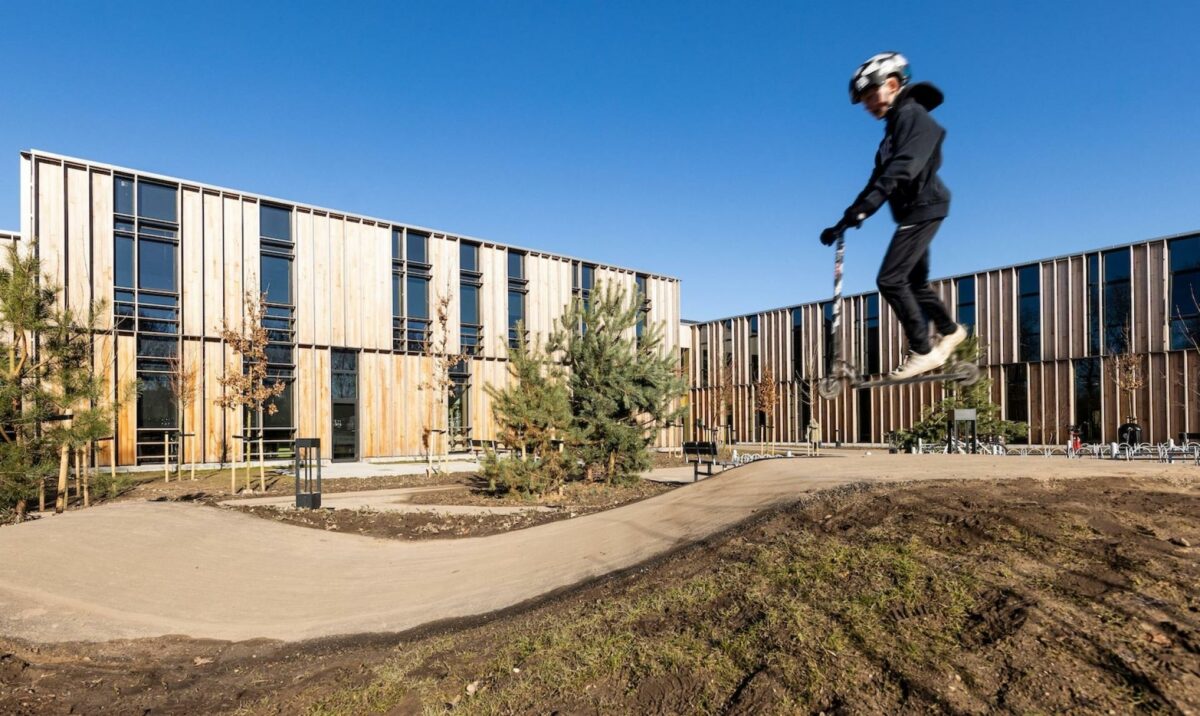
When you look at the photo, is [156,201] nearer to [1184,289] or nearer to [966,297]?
[966,297]

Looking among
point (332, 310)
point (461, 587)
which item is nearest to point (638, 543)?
point (461, 587)

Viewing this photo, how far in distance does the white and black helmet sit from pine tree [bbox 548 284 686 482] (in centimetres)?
1627

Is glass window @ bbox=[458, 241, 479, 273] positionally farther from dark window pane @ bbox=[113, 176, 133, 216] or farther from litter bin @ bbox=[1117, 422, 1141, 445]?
litter bin @ bbox=[1117, 422, 1141, 445]

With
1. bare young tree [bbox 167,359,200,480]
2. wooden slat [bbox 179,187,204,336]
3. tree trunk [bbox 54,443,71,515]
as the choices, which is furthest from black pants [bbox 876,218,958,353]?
wooden slat [bbox 179,187,204,336]

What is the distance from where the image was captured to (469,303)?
38.9 metres

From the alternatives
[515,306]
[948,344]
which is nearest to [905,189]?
[948,344]

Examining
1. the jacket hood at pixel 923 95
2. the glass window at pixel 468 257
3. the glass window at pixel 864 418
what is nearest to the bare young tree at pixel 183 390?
the glass window at pixel 468 257

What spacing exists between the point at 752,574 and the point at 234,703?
4972 millimetres

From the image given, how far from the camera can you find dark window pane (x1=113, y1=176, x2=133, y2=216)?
2878cm

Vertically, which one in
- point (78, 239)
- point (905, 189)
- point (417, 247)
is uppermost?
point (417, 247)

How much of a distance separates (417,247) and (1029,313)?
3338 centimetres

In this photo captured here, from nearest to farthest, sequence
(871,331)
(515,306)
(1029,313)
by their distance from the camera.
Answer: (1029,313) → (515,306) → (871,331)

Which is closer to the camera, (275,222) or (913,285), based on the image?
(913,285)

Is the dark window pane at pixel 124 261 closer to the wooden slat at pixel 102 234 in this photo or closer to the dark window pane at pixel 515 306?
the wooden slat at pixel 102 234
